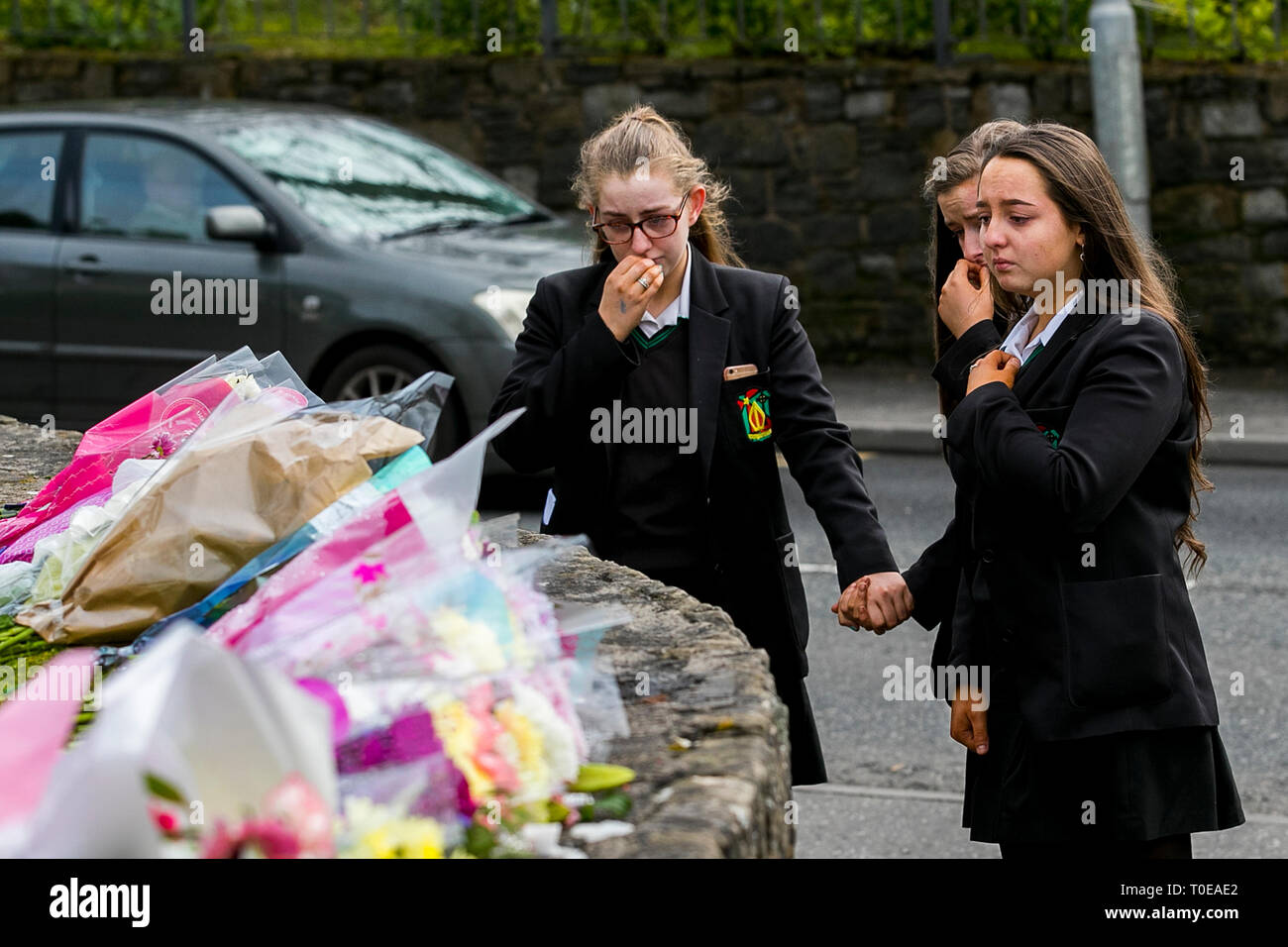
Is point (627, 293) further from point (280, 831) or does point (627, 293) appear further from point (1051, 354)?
point (280, 831)

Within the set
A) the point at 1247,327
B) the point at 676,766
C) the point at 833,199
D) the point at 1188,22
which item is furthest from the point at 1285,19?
the point at 676,766

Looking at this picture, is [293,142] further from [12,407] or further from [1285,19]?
[1285,19]

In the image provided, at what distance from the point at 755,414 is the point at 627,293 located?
1.24 feet

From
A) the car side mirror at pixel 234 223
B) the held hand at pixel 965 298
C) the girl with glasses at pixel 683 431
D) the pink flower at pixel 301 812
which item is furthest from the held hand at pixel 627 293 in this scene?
the car side mirror at pixel 234 223

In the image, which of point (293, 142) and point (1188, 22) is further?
point (1188, 22)

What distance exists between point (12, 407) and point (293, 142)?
1.90m

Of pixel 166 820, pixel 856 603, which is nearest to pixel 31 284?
pixel 856 603

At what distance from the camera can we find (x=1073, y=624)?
8.47 feet

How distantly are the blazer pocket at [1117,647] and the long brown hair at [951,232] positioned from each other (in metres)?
0.63

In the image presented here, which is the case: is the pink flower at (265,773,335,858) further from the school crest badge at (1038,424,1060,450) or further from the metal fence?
the metal fence

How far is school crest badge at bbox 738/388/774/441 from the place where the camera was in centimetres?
322

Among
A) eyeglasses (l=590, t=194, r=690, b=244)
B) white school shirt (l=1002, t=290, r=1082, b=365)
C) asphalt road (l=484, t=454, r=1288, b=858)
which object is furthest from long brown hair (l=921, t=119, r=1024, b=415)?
asphalt road (l=484, t=454, r=1288, b=858)

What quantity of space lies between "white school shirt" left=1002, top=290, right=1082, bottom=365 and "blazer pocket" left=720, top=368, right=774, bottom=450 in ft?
1.75

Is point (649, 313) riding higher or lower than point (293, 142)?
lower
